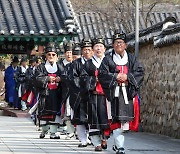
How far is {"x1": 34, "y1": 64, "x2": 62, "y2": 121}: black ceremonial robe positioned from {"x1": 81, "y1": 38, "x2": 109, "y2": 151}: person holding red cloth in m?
2.36

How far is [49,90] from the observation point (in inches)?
560

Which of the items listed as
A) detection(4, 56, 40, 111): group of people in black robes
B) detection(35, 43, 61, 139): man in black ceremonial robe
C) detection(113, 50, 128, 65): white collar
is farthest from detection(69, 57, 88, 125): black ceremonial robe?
detection(4, 56, 40, 111): group of people in black robes

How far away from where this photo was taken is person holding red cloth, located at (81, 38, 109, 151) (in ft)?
37.7

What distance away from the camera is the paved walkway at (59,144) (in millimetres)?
11547

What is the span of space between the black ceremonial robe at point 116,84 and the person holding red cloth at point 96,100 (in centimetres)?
31

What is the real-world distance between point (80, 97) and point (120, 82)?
59.4 inches

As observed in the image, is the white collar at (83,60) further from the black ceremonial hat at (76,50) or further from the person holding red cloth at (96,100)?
the black ceremonial hat at (76,50)

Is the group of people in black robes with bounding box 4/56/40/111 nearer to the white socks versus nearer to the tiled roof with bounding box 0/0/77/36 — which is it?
the tiled roof with bounding box 0/0/77/36

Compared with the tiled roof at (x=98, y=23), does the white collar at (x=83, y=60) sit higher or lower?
lower

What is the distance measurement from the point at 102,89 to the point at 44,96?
3106 millimetres

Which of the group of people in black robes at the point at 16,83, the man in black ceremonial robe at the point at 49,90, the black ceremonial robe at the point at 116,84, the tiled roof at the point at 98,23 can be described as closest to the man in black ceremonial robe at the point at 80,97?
the black ceremonial robe at the point at 116,84

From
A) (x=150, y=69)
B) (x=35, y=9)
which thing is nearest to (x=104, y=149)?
(x=150, y=69)

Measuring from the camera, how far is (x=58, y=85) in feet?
46.7

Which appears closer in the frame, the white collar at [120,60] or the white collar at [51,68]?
the white collar at [120,60]
